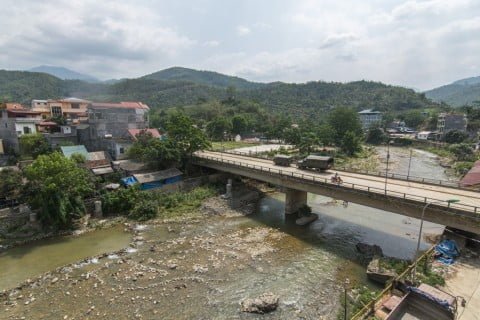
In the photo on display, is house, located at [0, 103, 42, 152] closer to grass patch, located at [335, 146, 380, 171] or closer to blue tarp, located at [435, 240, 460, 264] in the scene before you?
blue tarp, located at [435, 240, 460, 264]

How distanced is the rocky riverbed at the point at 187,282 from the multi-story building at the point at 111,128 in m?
22.9

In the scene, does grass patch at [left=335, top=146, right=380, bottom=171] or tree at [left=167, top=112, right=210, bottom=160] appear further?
grass patch at [left=335, top=146, right=380, bottom=171]

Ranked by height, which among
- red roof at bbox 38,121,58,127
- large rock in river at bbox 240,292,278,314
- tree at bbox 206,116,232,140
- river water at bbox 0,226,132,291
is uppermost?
red roof at bbox 38,121,58,127

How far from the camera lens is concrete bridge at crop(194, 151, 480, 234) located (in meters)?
21.0

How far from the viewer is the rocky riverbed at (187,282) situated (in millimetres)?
18547

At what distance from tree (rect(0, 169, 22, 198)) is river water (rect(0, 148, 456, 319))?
7257mm

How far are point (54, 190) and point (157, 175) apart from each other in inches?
561

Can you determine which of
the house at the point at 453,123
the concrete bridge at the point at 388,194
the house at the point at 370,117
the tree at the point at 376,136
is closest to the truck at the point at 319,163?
the concrete bridge at the point at 388,194

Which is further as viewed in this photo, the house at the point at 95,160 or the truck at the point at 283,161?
the house at the point at 95,160

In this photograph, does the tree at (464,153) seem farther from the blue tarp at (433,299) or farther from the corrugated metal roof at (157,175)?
the corrugated metal roof at (157,175)

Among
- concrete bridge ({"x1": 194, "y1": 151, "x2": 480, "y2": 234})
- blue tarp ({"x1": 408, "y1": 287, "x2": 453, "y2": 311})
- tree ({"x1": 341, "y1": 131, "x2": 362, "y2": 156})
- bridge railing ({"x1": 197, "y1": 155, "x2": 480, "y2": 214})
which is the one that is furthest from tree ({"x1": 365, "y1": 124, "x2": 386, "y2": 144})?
blue tarp ({"x1": 408, "y1": 287, "x2": 453, "y2": 311})

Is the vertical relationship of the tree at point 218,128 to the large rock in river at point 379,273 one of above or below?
above

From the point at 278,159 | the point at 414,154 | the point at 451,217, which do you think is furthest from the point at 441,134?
the point at 451,217

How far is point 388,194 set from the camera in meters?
24.9
